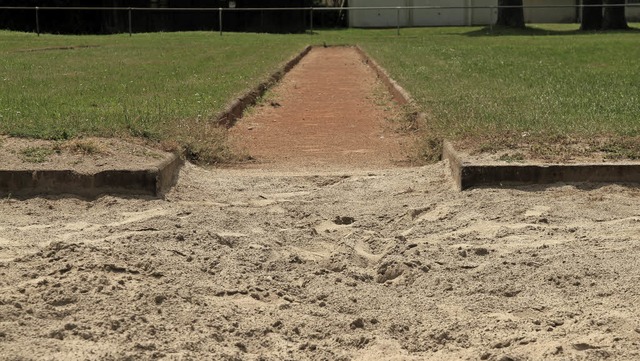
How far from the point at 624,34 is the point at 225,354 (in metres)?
36.2

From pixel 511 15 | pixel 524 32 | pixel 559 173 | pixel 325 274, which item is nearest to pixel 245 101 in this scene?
pixel 559 173

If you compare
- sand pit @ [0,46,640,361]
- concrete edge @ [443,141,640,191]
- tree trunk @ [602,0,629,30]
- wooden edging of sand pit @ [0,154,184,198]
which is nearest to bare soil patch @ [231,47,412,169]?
sand pit @ [0,46,640,361]

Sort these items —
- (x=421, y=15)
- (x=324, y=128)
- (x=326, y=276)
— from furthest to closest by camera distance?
(x=421, y=15) → (x=324, y=128) → (x=326, y=276)

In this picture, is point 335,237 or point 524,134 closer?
point 335,237

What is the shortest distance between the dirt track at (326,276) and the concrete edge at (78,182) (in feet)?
0.68

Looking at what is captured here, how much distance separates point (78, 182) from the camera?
24.8ft

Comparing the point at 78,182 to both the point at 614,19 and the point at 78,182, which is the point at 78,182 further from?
the point at 614,19

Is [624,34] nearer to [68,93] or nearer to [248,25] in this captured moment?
[248,25]

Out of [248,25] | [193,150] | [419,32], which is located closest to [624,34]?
[419,32]

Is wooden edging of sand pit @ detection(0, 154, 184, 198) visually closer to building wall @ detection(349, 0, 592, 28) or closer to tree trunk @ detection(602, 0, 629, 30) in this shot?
tree trunk @ detection(602, 0, 629, 30)

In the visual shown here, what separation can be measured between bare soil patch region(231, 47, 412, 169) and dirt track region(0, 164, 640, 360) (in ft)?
6.59

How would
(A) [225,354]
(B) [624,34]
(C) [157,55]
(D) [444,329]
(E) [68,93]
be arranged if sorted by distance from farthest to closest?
(B) [624,34]
(C) [157,55]
(E) [68,93]
(D) [444,329]
(A) [225,354]

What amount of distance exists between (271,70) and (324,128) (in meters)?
8.12

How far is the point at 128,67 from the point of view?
20375 millimetres
